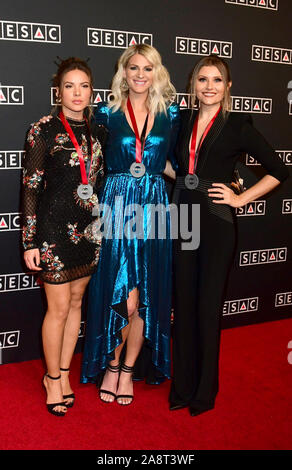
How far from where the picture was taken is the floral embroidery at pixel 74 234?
2373 millimetres

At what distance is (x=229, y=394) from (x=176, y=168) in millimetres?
1345

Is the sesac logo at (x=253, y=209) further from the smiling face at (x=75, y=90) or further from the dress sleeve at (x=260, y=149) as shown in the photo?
the smiling face at (x=75, y=90)

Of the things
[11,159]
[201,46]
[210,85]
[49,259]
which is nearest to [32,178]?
[49,259]

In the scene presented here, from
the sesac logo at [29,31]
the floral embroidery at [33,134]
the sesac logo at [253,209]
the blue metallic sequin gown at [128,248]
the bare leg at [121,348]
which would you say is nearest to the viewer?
the floral embroidery at [33,134]

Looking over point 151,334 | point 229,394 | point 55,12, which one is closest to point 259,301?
point 229,394

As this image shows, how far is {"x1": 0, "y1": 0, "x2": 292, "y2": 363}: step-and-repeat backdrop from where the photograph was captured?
2.85 meters

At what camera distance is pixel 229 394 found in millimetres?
2793

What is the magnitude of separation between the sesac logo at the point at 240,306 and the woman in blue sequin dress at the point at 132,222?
1222mm

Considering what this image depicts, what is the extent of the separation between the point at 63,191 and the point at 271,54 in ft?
7.07

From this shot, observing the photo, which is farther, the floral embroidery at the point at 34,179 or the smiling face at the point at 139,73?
the smiling face at the point at 139,73

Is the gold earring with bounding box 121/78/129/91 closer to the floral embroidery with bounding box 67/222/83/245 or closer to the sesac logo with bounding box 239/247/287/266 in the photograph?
the floral embroidery with bounding box 67/222/83/245

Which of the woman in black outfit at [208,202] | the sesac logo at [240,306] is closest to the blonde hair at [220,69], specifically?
the woman in black outfit at [208,202]

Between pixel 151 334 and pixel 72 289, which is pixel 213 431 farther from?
pixel 72 289
